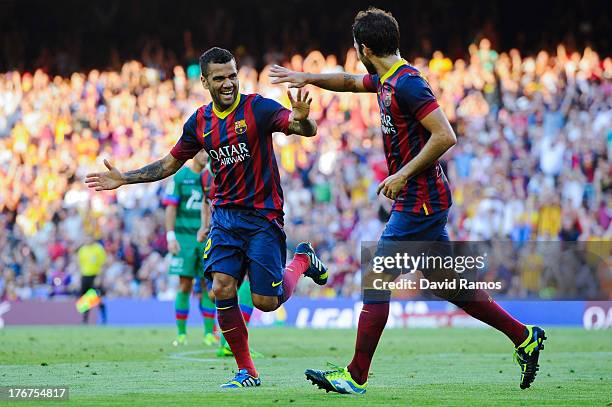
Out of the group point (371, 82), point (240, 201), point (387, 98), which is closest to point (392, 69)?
point (387, 98)

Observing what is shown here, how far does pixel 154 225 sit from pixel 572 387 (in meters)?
16.1

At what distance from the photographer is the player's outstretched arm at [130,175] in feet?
27.7

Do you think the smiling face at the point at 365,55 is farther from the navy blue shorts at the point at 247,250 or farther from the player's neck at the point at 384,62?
the navy blue shorts at the point at 247,250

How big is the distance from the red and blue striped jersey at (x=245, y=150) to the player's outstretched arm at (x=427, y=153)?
1292mm

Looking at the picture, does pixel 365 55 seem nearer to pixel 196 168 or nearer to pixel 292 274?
pixel 292 274

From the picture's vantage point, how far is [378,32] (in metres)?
7.45

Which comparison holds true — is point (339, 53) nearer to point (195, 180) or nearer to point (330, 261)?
point (330, 261)

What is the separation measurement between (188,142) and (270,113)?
789 millimetres

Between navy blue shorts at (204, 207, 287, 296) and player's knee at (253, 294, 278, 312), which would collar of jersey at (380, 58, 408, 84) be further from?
player's knee at (253, 294, 278, 312)

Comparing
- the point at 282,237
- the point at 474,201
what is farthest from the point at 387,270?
the point at 474,201

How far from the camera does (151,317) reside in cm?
2094

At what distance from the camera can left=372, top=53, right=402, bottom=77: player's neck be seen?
7.52 meters

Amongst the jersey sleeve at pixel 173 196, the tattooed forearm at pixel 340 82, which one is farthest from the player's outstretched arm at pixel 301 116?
the jersey sleeve at pixel 173 196

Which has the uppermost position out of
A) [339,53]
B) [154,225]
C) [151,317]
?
[339,53]
